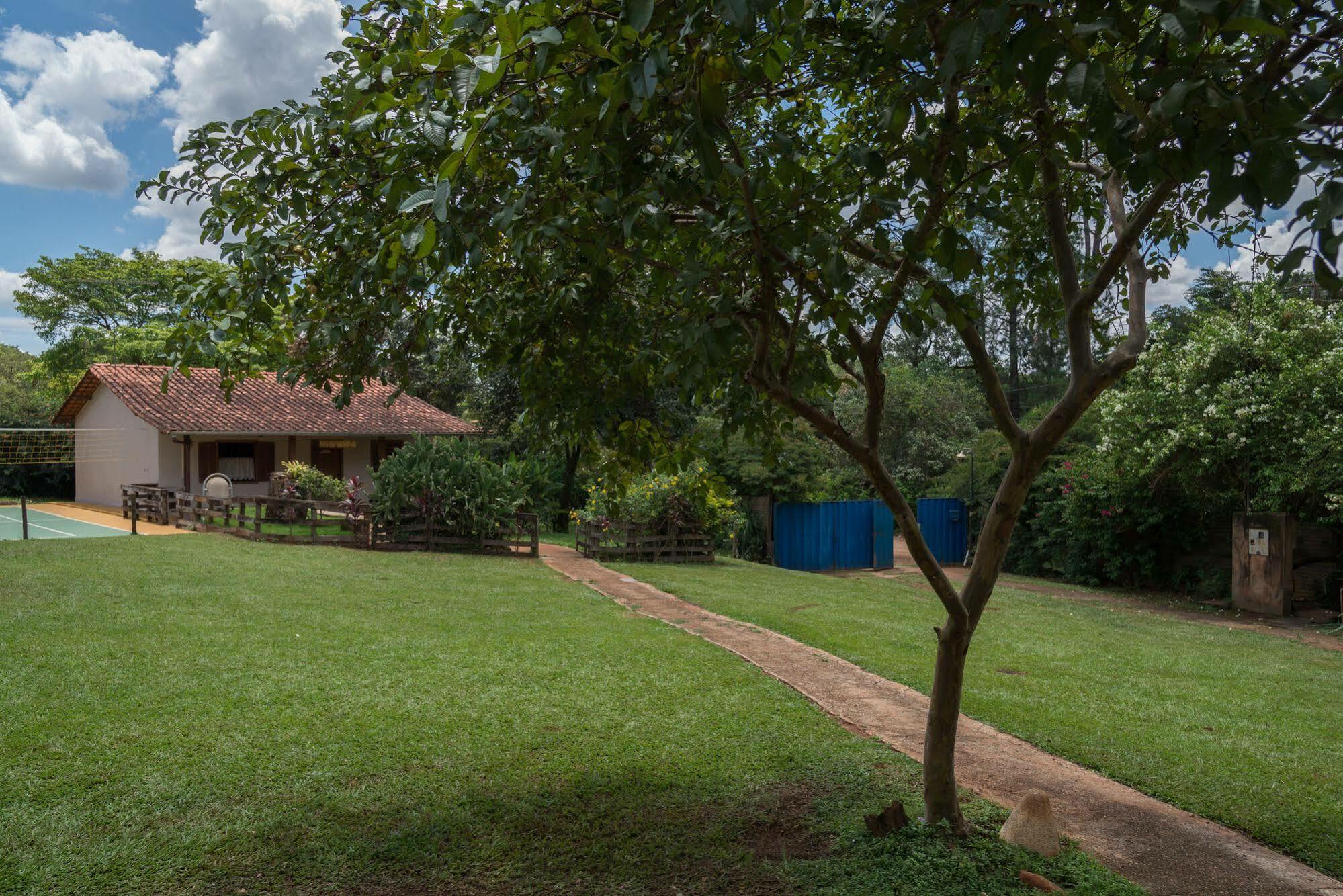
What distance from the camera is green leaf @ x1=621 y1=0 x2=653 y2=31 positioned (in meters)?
2.26

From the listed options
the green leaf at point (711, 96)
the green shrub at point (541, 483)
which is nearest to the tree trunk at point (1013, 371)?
the green shrub at point (541, 483)

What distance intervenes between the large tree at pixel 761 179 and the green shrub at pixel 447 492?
38.9 ft

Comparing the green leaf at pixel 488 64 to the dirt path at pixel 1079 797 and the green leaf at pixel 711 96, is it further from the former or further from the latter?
the dirt path at pixel 1079 797

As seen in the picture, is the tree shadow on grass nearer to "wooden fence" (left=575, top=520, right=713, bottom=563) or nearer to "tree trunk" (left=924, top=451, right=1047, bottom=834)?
"tree trunk" (left=924, top=451, right=1047, bottom=834)

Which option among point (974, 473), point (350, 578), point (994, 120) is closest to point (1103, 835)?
point (994, 120)

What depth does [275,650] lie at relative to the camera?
330 inches

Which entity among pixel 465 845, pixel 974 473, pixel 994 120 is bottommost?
pixel 465 845

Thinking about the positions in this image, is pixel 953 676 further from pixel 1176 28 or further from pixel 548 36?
pixel 548 36

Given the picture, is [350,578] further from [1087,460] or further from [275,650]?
[1087,460]

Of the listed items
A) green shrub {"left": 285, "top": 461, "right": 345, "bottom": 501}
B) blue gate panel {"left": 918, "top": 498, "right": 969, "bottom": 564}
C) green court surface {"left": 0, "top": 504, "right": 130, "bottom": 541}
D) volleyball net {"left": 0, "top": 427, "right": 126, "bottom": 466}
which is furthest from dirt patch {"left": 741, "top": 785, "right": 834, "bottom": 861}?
volleyball net {"left": 0, "top": 427, "right": 126, "bottom": 466}

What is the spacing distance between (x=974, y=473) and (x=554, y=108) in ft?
74.4

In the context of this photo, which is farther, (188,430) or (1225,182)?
(188,430)

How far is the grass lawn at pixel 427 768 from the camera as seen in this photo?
167 inches

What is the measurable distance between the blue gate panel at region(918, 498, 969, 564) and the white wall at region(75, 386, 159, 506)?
21806 millimetres
